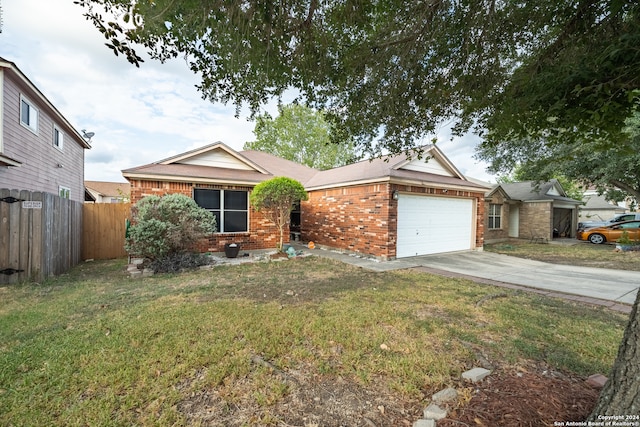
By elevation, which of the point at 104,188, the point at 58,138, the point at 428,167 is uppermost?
the point at 58,138

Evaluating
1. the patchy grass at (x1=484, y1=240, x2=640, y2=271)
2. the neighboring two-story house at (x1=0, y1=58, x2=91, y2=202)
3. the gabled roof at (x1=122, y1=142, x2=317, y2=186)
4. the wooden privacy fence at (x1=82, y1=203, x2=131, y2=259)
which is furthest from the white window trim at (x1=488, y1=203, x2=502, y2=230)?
the neighboring two-story house at (x1=0, y1=58, x2=91, y2=202)

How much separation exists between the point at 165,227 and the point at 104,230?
4480 mm

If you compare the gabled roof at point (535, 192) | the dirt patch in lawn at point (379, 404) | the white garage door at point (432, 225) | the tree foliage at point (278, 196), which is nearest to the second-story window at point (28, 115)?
the tree foliage at point (278, 196)

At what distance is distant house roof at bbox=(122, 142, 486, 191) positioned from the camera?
8906 millimetres

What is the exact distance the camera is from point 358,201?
10086 millimetres

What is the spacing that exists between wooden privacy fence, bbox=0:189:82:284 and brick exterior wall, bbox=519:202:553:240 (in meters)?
22.5

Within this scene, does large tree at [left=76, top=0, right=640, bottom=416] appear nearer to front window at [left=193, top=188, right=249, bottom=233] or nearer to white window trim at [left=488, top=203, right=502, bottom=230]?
front window at [left=193, top=188, right=249, bottom=233]

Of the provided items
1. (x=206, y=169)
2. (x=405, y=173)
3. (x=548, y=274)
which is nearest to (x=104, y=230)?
(x=206, y=169)

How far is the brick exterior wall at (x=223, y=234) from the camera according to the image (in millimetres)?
8538

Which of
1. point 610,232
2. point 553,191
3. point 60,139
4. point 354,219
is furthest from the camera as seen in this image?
point 553,191

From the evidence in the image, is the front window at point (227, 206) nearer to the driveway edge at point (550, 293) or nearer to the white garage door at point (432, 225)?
the white garage door at point (432, 225)

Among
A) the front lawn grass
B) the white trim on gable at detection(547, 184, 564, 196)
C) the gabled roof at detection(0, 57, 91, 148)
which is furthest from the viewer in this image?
the white trim on gable at detection(547, 184, 564, 196)

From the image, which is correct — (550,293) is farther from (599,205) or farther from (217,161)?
(599,205)

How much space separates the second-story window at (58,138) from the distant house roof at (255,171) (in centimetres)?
581
